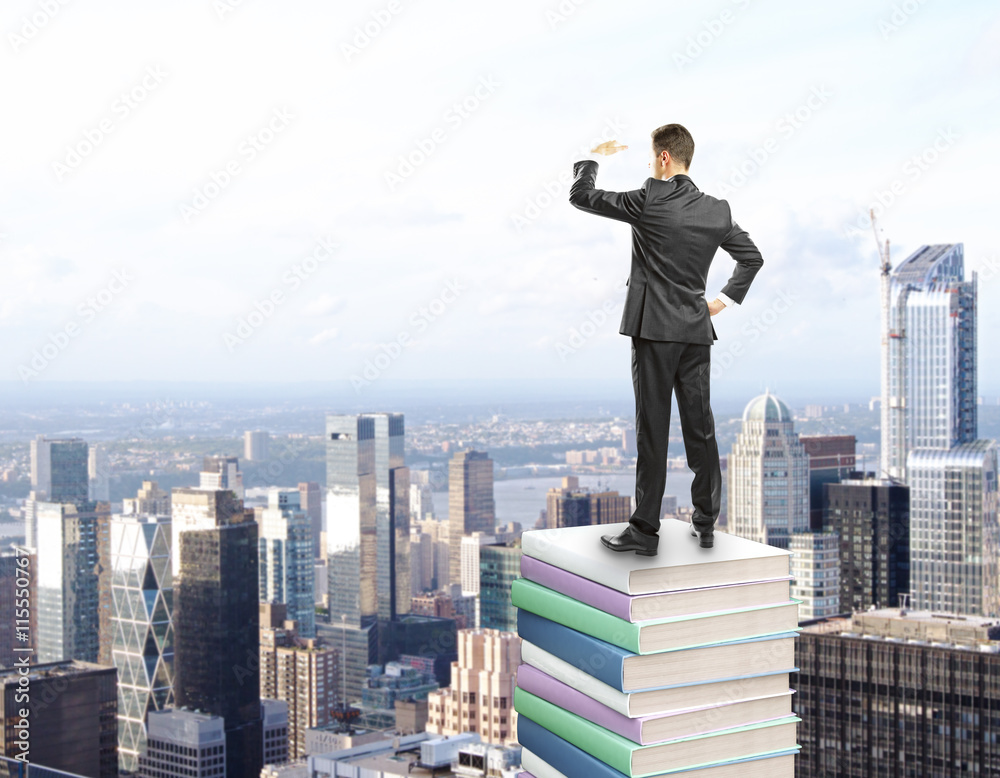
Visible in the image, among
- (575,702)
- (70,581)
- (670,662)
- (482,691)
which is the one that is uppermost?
(670,662)

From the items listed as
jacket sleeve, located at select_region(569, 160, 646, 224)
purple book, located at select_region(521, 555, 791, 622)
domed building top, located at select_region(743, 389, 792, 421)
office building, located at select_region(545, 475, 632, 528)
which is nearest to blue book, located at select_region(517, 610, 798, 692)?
purple book, located at select_region(521, 555, 791, 622)

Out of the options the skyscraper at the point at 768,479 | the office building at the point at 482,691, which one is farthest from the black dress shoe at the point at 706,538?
the skyscraper at the point at 768,479

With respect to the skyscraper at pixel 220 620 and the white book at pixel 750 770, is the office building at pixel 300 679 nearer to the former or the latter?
the skyscraper at pixel 220 620

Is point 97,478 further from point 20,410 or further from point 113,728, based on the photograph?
point 113,728

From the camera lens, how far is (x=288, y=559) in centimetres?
3878

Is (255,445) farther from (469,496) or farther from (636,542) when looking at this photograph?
(636,542)

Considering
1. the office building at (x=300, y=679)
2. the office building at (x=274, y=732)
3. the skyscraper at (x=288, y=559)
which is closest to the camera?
the office building at (x=274, y=732)

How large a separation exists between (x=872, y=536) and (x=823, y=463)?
3.36 metres

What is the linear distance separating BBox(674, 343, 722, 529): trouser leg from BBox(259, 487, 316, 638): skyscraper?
34815mm

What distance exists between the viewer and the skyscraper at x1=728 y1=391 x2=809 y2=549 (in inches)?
1320

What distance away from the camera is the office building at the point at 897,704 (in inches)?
666

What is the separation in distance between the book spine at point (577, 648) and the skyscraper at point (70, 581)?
26392mm

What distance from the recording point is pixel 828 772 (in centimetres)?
1820

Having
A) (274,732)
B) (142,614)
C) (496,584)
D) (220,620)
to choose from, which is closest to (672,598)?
(274,732)
